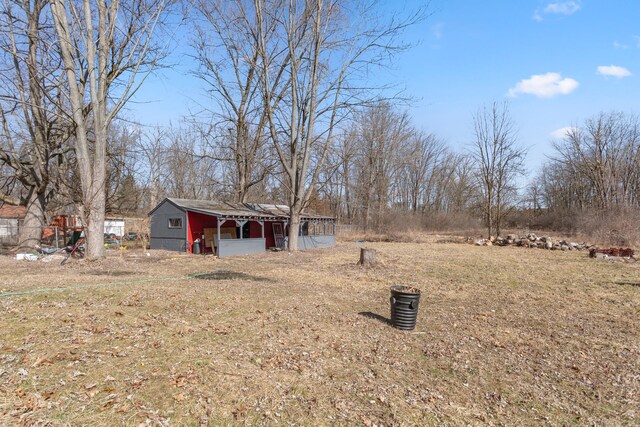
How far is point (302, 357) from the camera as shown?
4512 mm

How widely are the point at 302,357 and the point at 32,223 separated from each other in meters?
17.4

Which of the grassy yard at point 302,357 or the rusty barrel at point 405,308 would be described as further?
the rusty barrel at point 405,308

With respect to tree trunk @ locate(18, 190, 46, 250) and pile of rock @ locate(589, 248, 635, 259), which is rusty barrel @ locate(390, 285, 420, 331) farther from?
tree trunk @ locate(18, 190, 46, 250)

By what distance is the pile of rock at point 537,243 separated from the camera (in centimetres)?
2109

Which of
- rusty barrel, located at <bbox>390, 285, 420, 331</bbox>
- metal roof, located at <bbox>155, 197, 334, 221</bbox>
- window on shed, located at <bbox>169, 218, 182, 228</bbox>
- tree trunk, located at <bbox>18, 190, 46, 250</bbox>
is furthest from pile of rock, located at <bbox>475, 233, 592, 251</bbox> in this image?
tree trunk, located at <bbox>18, 190, 46, 250</bbox>

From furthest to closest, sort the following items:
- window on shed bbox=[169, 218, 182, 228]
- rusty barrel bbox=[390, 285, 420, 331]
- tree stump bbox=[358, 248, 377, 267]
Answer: window on shed bbox=[169, 218, 182, 228] → tree stump bbox=[358, 248, 377, 267] → rusty barrel bbox=[390, 285, 420, 331]

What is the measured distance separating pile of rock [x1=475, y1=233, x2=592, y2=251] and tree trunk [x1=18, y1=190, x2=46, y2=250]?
83.2ft

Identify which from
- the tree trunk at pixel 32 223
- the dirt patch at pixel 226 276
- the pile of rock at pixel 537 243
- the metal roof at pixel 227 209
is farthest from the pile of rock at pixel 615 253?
the tree trunk at pixel 32 223

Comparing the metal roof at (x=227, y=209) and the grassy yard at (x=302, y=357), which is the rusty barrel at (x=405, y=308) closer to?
the grassy yard at (x=302, y=357)

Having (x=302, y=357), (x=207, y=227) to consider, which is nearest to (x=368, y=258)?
(x=302, y=357)

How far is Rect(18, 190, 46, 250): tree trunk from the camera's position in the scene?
52.7 ft

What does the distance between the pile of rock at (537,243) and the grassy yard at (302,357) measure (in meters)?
14.4

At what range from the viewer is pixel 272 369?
4.08 metres

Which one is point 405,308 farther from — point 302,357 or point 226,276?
point 226,276
